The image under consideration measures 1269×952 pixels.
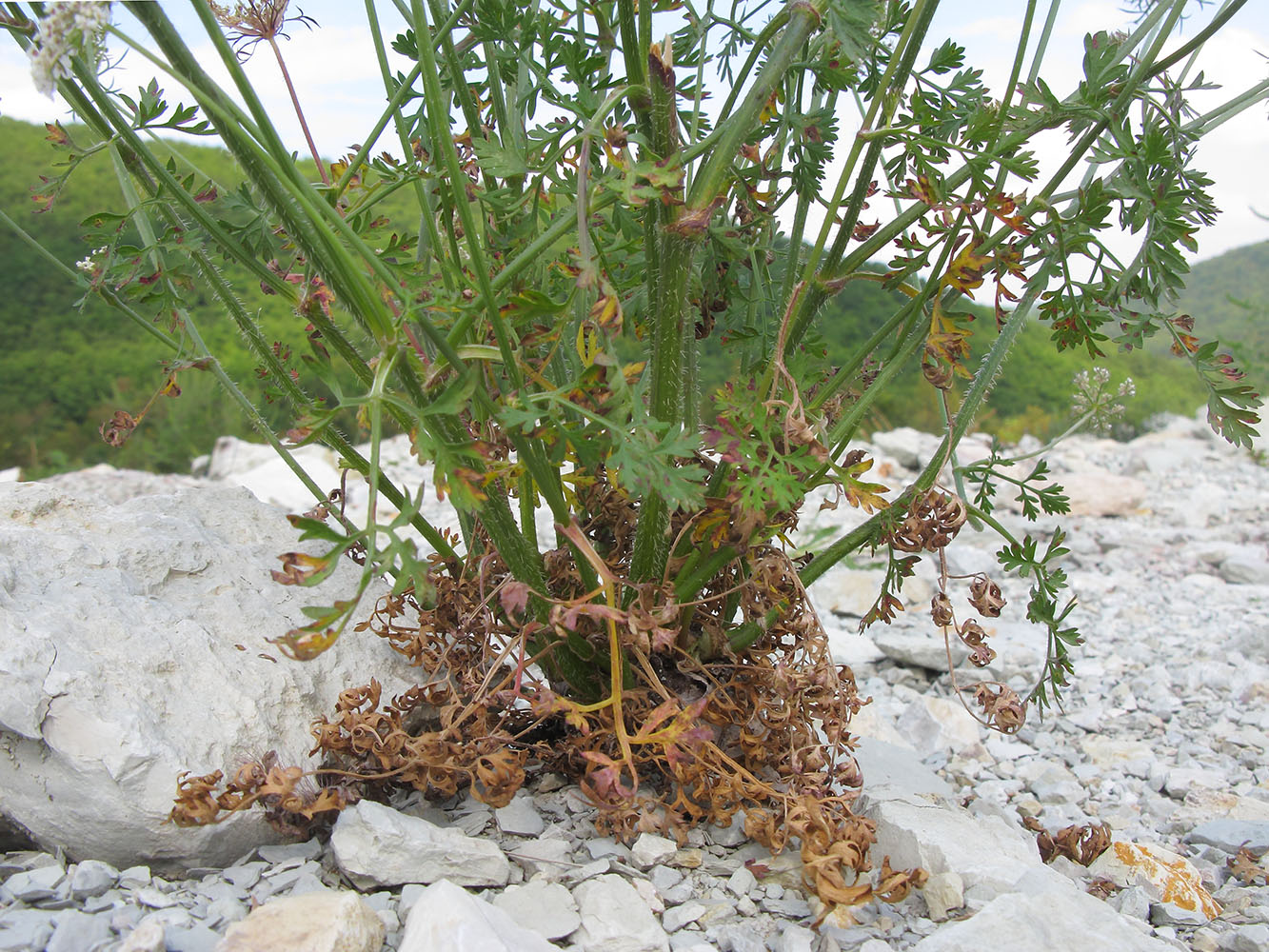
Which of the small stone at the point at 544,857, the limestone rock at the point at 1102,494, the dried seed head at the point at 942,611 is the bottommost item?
the small stone at the point at 544,857

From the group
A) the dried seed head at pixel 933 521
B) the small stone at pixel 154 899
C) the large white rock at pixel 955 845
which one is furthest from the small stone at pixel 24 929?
the dried seed head at pixel 933 521

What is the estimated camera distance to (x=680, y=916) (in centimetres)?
155

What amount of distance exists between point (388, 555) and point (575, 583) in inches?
31.8

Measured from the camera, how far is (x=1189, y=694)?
3.24m

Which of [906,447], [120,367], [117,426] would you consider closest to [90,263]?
[117,426]

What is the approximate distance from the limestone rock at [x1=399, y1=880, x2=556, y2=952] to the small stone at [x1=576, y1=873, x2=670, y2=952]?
0.34 ft

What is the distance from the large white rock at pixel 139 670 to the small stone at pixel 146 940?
0.34 m

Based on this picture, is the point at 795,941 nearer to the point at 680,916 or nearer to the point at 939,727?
the point at 680,916

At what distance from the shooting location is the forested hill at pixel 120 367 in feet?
34.2

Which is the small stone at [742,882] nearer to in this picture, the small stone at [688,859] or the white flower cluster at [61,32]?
the small stone at [688,859]

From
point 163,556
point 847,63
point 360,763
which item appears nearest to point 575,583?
point 360,763

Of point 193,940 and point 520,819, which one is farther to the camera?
point 520,819

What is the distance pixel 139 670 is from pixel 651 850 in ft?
3.33

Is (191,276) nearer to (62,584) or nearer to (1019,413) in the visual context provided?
(62,584)
